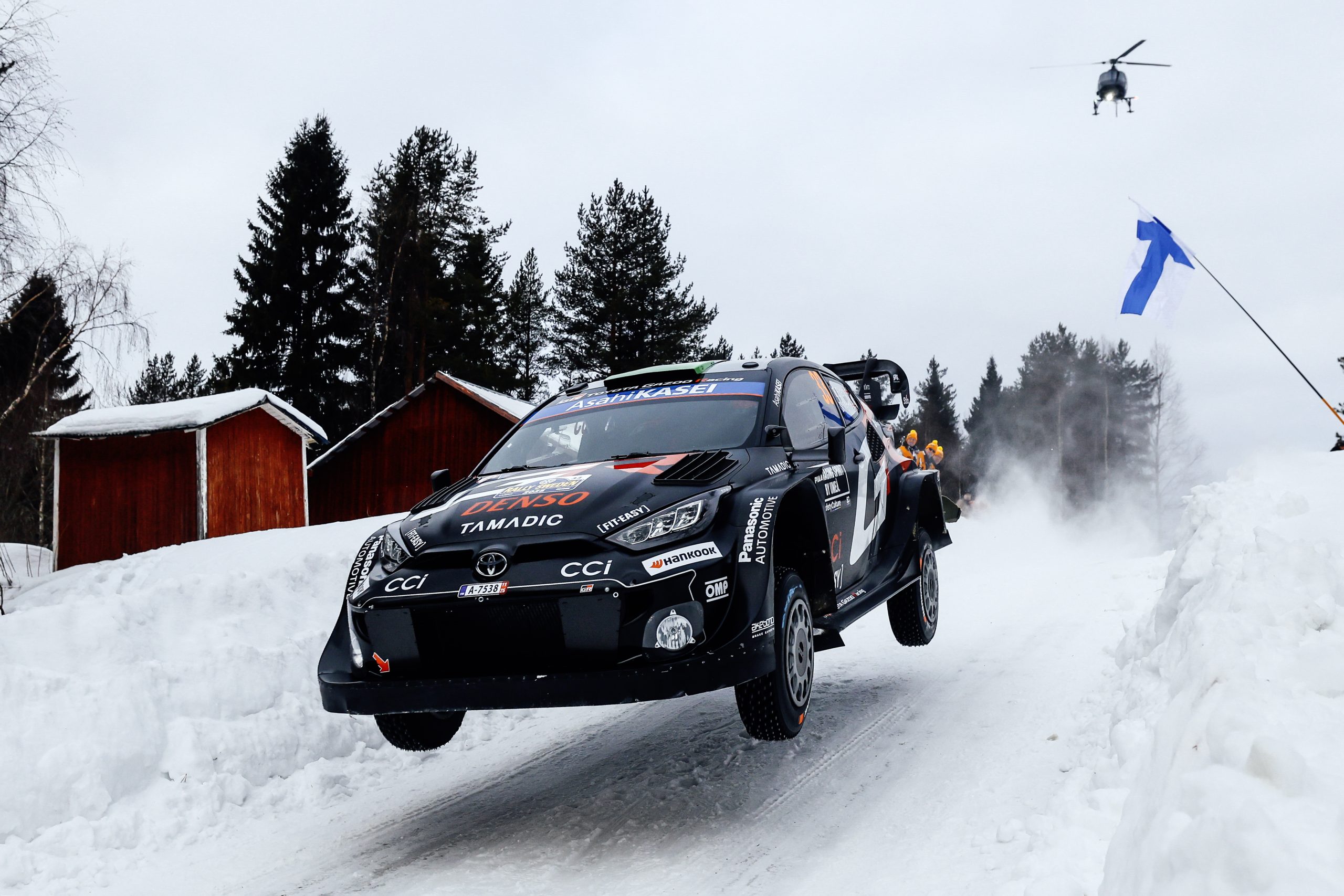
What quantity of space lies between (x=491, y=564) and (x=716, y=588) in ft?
2.80

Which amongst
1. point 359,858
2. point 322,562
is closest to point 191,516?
point 322,562

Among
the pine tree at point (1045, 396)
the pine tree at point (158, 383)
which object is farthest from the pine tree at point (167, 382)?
the pine tree at point (1045, 396)

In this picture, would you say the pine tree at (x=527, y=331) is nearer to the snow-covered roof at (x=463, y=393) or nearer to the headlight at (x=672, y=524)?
the snow-covered roof at (x=463, y=393)

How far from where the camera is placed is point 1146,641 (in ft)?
16.2

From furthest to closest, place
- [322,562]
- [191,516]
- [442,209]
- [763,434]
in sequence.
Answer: [442,209], [191,516], [322,562], [763,434]

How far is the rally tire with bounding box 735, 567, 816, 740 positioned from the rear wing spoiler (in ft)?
10.0

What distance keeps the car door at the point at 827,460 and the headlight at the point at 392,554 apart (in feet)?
6.22

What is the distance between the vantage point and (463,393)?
1009 inches

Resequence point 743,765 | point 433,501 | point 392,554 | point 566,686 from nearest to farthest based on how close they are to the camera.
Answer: point 566,686, point 392,554, point 433,501, point 743,765

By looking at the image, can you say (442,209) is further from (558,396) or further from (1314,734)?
(1314,734)

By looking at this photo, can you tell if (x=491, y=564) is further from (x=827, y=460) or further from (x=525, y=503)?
(x=827, y=460)

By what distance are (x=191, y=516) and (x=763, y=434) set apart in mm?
18811

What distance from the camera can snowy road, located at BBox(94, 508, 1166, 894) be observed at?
3.38m

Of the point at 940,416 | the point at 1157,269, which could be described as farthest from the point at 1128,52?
the point at 940,416
